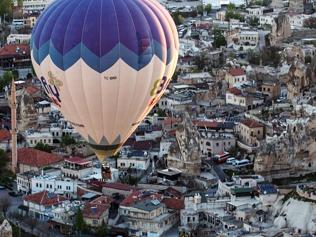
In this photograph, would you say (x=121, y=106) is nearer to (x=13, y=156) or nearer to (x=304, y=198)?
(x=304, y=198)

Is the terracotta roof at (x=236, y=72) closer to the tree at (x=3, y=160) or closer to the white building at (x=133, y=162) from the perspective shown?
the white building at (x=133, y=162)

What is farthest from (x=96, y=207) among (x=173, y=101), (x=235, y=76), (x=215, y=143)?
(x=235, y=76)

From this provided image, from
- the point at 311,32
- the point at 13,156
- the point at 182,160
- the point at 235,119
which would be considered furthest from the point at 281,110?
the point at 311,32

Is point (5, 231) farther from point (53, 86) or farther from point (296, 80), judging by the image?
point (296, 80)

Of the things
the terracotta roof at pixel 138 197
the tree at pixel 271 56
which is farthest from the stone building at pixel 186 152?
the tree at pixel 271 56

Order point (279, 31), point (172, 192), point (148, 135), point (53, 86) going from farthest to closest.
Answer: point (279, 31) < point (148, 135) < point (172, 192) < point (53, 86)

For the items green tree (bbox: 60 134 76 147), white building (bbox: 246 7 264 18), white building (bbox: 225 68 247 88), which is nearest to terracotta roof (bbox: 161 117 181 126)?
green tree (bbox: 60 134 76 147)
